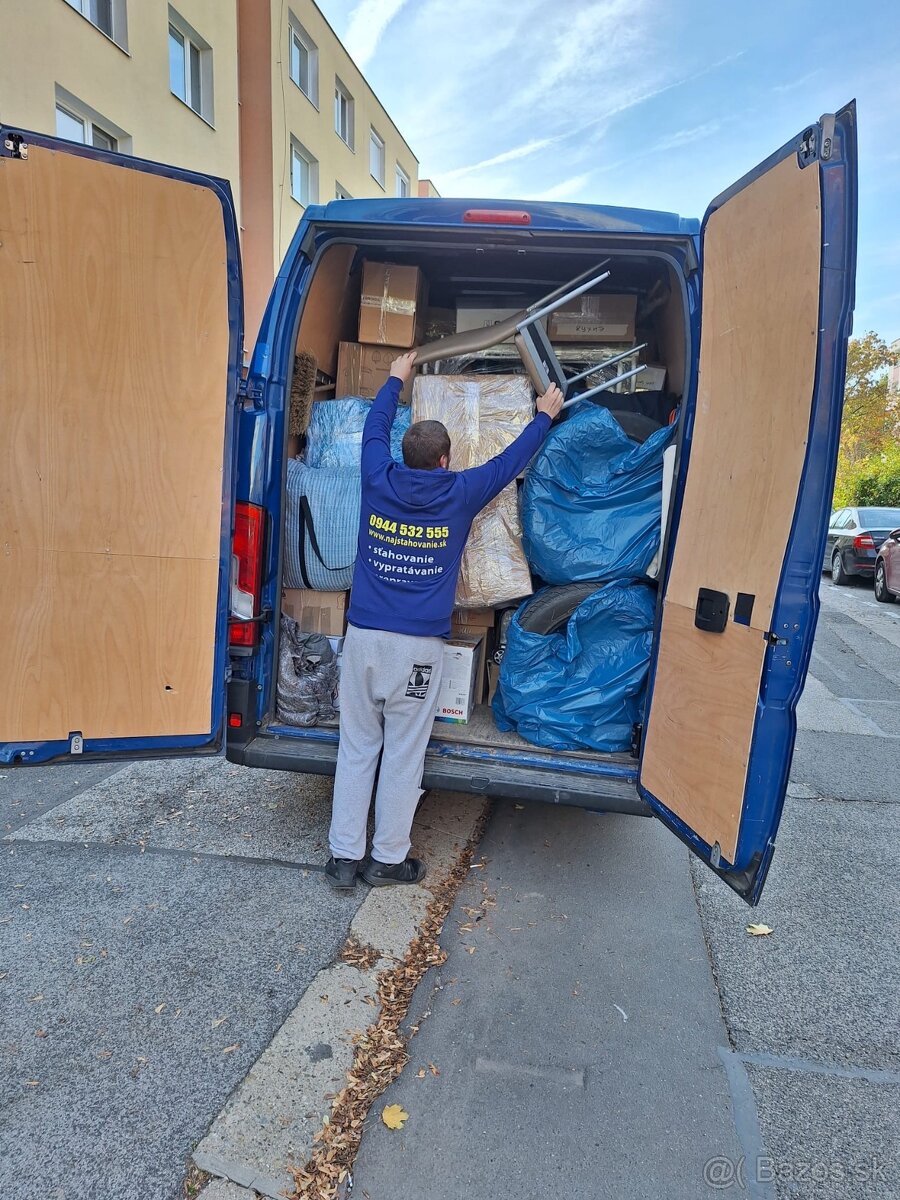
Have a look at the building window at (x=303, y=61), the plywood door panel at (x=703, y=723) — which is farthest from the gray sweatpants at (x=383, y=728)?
the building window at (x=303, y=61)

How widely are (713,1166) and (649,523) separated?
6.97 ft

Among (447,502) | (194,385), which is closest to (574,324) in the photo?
(447,502)

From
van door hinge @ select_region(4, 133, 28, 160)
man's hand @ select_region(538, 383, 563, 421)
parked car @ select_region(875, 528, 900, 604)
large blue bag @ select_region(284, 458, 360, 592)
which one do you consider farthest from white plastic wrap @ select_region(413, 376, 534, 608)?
parked car @ select_region(875, 528, 900, 604)

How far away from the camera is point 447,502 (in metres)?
2.69

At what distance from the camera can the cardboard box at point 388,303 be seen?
373 centimetres

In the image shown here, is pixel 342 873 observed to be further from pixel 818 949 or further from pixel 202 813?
pixel 818 949

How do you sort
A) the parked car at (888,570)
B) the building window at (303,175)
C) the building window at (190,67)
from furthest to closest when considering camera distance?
the building window at (303,175)
the building window at (190,67)
the parked car at (888,570)

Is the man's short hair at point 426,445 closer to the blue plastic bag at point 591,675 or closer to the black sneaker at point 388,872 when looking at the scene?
the blue plastic bag at point 591,675

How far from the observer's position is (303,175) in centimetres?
1662

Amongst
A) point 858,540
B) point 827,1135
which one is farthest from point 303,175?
point 827,1135

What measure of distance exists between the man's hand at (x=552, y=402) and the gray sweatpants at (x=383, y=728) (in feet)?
3.44

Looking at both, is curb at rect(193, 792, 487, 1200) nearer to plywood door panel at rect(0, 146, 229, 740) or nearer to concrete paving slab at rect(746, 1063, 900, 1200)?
plywood door panel at rect(0, 146, 229, 740)

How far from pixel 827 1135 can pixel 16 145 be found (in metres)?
3.69

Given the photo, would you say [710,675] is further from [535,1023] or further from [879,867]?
[879,867]
